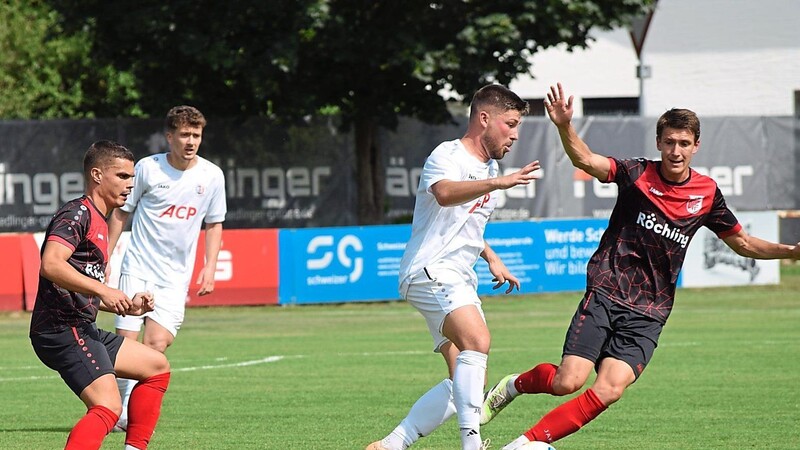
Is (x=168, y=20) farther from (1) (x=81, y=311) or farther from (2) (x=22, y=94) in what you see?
(1) (x=81, y=311)

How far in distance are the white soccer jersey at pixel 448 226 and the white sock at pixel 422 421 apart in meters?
0.73

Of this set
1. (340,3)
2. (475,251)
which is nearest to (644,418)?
(475,251)

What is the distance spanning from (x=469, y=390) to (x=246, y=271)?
16.3 meters

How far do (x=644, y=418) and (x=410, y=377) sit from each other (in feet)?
11.7

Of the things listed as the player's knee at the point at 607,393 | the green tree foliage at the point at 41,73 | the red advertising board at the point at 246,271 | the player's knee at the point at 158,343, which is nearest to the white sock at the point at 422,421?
the player's knee at the point at 607,393

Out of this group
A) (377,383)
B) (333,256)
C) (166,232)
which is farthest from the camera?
(333,256)

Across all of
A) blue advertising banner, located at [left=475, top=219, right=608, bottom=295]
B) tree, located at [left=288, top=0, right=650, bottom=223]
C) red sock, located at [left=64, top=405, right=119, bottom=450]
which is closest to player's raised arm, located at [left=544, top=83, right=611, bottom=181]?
red sock, located at [left=64, top=405, right=119, bottom=450]

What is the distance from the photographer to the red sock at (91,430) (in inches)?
299

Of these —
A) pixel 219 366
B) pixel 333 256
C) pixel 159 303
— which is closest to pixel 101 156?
pixel 159 303

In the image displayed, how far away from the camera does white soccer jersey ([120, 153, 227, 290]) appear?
11.0 m

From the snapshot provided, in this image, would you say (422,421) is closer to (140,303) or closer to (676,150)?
(140,303)

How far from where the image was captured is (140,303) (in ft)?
24.6

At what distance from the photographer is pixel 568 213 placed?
3134 cm

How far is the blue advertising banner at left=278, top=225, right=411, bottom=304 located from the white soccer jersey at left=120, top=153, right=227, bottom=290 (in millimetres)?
13137
